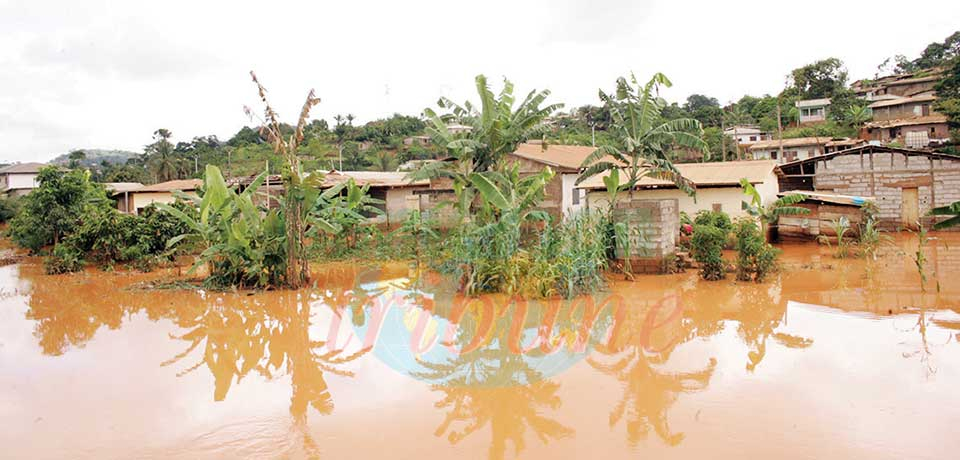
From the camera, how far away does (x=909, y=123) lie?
35.0 m

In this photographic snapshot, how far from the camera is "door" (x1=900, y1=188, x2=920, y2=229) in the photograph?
19234 millimetres

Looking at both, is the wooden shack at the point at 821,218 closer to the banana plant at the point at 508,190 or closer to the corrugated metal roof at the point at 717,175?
the corrugated metal roof at the point at 717,175

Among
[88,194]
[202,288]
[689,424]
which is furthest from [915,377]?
[88,194]

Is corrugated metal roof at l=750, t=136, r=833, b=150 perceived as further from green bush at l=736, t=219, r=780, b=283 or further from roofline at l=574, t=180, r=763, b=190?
green bush at l=736, t=219, r=780, b=283

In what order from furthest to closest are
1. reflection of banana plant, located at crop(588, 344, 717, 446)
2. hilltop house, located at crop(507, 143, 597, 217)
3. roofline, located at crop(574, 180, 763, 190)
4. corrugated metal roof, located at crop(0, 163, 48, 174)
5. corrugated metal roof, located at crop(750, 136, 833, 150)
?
corrugated metal roof, located at crop(0, 163, 48, 174) → corrugated metal roof, located at crop(750, 136, 833, 150) → roofline, located at crop(574, 180, 763, 190) → hilltop house, located at crop(507, 143, 597, 217) → reflection of banana plant, located at crop(588, 344, 717, 446)

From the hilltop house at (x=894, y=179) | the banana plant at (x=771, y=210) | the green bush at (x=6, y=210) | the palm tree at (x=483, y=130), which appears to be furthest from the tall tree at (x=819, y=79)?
the green bush at (x=6, y=210)

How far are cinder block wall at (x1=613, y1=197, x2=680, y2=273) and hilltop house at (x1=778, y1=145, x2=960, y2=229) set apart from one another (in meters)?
10.1

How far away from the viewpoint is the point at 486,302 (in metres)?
10.3

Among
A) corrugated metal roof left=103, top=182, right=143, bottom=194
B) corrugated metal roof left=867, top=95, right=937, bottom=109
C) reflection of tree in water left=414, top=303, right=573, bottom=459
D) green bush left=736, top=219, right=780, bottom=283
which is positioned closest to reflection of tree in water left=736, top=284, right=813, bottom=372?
green bush left=736, top=219, right=780, bottom=283

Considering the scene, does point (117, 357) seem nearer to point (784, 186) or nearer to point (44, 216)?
point (44, 216)

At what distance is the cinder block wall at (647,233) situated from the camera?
12.4 metres

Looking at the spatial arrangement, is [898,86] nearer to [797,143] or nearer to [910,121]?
[910,121]

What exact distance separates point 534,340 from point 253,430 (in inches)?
148

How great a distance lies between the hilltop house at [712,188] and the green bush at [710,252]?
541cm
